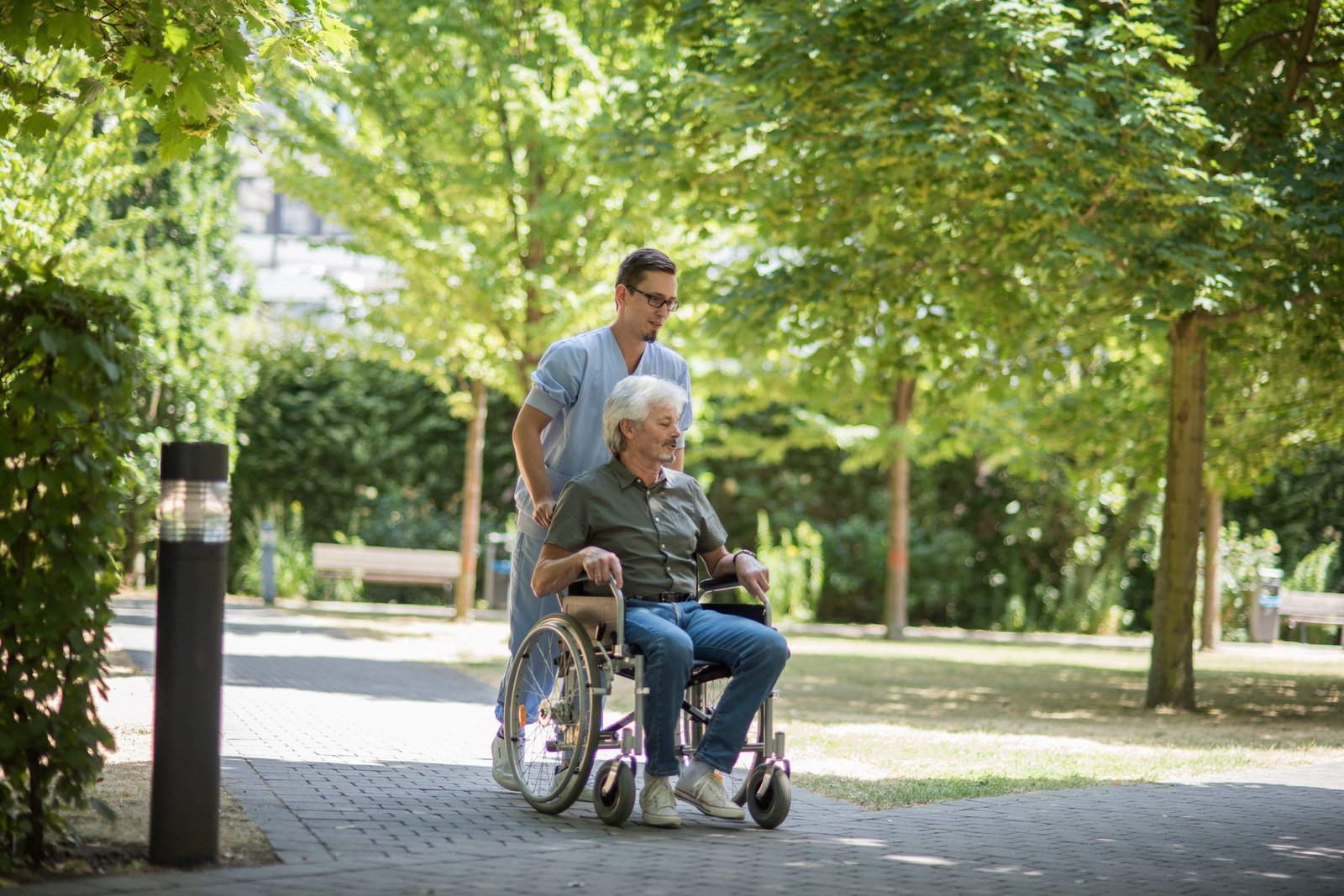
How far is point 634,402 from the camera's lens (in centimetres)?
524

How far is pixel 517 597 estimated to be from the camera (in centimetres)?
574

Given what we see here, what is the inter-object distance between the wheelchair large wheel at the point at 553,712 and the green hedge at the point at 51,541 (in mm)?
1539

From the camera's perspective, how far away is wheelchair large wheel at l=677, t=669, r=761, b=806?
520 cm

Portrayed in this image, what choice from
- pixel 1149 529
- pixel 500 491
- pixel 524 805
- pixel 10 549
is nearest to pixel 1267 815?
pixel 524 805

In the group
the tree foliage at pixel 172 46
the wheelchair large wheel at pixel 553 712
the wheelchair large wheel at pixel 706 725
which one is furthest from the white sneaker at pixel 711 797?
the tree foliage at pixel 172 46

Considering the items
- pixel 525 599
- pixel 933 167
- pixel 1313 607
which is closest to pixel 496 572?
pixel 1313 607

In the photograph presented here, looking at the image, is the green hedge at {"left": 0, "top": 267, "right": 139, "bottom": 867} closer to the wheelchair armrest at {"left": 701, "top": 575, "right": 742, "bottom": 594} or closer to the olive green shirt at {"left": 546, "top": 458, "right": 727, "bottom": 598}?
the olive green shirt at {"left": 546, "top": 458, "right": 727, "bottom": 598}

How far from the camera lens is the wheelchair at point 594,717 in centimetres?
487

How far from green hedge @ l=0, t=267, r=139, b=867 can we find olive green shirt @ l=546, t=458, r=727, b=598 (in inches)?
64.7

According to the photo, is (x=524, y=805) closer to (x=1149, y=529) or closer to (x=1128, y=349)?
(x=1128, y=349)

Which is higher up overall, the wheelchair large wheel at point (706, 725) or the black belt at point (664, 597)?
the black belt at point (664, 597)

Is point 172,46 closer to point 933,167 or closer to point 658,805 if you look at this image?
point 658,805

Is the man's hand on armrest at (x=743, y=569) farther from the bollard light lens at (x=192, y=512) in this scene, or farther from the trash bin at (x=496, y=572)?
the trash bin at (x=496, y=572)

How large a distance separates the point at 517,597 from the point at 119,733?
7.20ft
